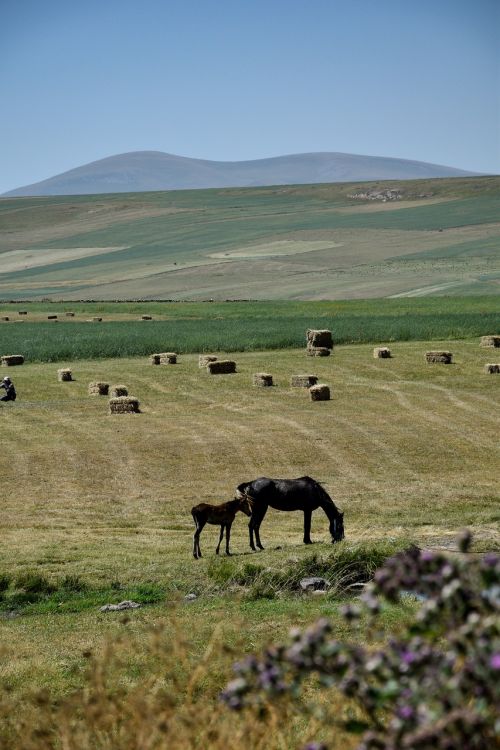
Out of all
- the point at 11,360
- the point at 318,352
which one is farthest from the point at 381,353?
the point at 11,360

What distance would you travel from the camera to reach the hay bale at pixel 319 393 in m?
45.2

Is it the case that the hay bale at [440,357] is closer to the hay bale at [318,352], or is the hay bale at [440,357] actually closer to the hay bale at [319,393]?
the hay bale at [318,352]

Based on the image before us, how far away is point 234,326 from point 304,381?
98.9ft

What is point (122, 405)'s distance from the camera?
43031mm

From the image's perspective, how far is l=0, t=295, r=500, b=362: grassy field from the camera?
6694 cm

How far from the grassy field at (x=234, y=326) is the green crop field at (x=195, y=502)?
23.4ft

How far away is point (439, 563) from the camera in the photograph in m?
5.13

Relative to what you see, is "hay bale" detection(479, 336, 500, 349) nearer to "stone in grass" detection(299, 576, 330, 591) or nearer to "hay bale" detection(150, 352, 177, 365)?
"hay bale" detection(150, 352, 177, 365)

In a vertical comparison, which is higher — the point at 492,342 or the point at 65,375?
the point at 492,342

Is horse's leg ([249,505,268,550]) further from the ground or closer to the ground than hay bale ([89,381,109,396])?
further from the ground

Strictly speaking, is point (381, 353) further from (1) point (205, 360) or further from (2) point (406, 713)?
(2) point (406, 713)

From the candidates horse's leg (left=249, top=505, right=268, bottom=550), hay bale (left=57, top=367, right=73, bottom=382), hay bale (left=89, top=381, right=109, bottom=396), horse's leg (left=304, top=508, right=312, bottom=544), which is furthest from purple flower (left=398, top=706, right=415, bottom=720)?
hay bale (left=57, top=367, right=73, bottom=382)

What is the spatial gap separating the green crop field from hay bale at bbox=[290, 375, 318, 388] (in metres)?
0.54

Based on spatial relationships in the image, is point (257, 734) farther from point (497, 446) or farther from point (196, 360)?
point (196, 360)
